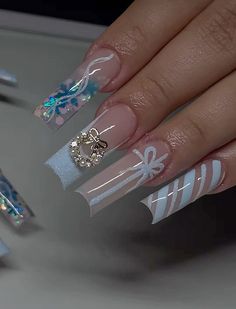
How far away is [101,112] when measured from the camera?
0.45 m

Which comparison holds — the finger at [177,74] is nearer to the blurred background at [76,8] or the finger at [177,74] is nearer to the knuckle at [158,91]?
the knuckle at [158,91]

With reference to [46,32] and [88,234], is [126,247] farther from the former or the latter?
[46,32]

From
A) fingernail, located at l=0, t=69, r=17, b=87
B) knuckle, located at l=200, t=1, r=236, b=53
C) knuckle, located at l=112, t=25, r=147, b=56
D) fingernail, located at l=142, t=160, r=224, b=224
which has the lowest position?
fingernail, located at l=142, t=160, r=224, b=224

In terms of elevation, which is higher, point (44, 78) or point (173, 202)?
point (44, 78)

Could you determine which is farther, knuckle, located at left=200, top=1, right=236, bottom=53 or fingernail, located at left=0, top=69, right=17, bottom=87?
fingernail, located at left=0, top=69, right=17, bottom=87

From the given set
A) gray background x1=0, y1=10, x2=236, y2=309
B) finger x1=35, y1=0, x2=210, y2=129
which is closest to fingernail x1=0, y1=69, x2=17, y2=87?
gray background x1=0, y1=10, x2=236, y2=309

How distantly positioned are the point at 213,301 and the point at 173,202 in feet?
0.30

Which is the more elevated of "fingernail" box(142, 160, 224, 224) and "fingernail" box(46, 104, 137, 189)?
"fingernail" box(46, 104, 137, 189)

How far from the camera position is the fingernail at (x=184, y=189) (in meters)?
0.44

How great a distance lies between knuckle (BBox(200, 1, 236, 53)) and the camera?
1.53 ft

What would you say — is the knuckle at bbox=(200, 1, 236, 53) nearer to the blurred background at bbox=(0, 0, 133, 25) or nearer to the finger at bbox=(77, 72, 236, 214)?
the finger at bbox=(77, 72, 236, 214)

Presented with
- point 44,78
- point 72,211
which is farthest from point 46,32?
point 72,211

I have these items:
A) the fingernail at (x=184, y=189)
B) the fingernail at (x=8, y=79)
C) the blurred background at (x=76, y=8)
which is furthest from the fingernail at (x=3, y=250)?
the blurred background at (x=76, y=8)

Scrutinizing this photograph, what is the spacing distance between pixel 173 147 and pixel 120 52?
76 mm
